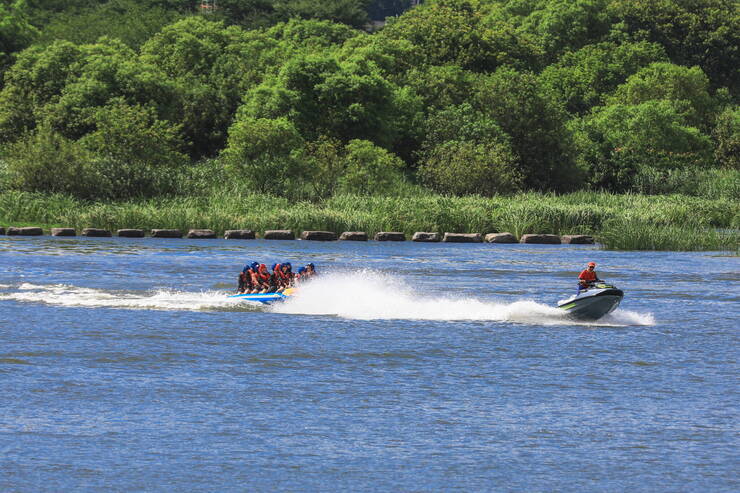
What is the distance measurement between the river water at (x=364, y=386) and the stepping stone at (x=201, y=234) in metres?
23.1

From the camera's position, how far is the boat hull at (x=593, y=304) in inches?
1344

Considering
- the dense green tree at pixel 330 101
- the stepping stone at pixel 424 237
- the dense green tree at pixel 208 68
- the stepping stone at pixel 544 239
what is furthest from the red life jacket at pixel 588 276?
the dense green tree at pixel 208 68

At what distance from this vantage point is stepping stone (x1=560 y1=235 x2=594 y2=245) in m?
70.4

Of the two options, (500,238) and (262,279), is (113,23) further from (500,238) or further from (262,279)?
(262,279)

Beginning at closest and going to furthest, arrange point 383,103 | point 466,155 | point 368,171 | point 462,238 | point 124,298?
point 124,298 < point 462,238 < point 368,171 < point 466,155 < point 383,103

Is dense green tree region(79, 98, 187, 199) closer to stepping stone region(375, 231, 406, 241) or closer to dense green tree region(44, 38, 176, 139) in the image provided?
dense green tree region(44, 38, 176, 139)

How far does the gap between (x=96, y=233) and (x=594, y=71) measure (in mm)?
75613

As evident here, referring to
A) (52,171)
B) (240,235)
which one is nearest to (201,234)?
(240,235)

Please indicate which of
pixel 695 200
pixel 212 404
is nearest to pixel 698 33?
pixel 695 200

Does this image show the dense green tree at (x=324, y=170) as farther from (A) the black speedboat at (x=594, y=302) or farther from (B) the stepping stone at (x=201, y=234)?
(A) the black speedboat at (x=594, y=302)

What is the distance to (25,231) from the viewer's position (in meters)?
71.9

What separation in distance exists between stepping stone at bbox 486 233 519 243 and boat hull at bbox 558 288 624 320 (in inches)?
1394

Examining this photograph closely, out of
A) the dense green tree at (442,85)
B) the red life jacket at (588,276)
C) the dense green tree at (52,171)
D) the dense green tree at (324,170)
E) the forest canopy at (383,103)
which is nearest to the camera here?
the red life jacket at (588,276)

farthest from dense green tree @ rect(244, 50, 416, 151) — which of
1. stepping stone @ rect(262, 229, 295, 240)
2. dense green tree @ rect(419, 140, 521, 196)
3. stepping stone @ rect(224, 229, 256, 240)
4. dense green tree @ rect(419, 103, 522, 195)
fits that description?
stepping stone @ rect(262, 229, 295, 240)
